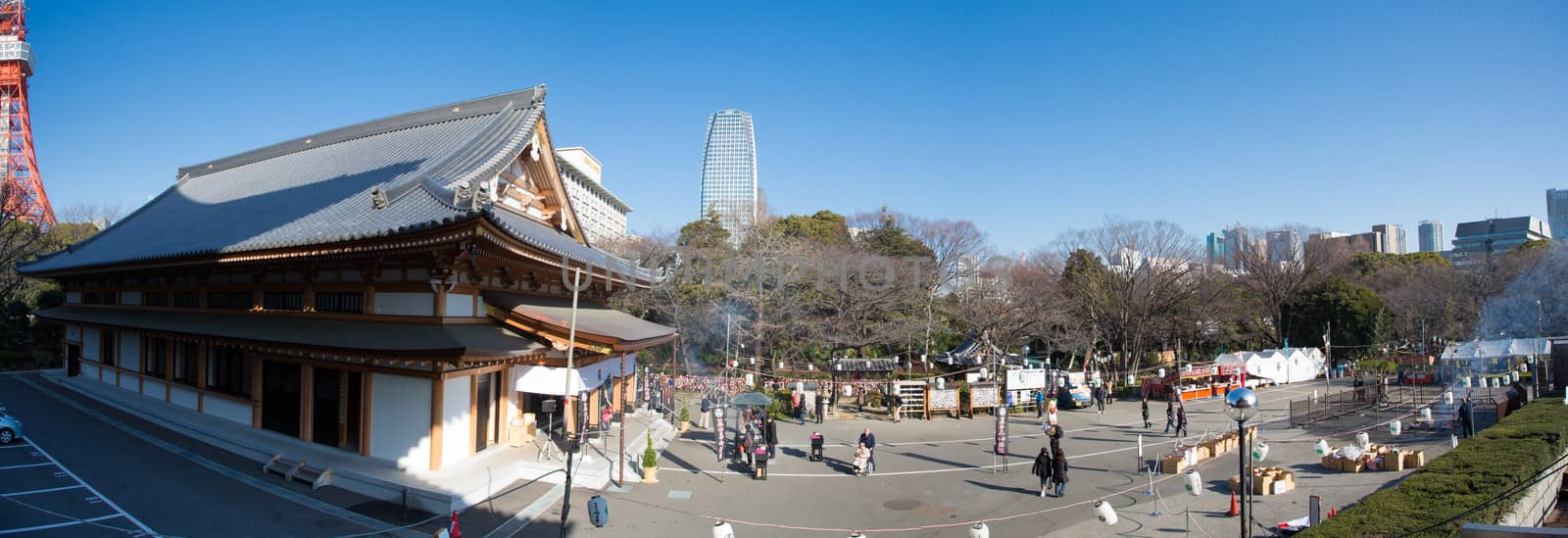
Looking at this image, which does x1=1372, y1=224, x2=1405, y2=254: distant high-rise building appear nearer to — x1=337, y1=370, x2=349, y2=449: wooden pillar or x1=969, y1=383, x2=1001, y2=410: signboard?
x1=969, y1=383, x2=1001, y2=410: signboard

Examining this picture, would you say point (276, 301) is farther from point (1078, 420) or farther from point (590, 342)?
point (1078, 420)

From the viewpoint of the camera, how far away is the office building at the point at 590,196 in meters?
91.7

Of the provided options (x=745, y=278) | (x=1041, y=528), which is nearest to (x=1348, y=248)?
(x=745, y=278)

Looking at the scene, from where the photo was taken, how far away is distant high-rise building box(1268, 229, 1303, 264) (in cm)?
5144

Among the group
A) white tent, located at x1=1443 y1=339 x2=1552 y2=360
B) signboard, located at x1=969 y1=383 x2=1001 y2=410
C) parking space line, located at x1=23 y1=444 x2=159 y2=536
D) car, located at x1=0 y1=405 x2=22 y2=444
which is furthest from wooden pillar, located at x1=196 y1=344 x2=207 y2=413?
white tent, located at x1=1443 y1=339 x2=1552 y2=360

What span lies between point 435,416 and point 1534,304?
59.8 m

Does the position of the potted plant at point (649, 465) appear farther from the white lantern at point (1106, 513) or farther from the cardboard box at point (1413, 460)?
the cardboard box at point (1413, 460)

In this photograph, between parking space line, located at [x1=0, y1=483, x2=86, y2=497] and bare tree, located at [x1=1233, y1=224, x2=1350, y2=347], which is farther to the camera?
bare tree, located at [x1=1233, y1=224, x2=1350, y2=347]

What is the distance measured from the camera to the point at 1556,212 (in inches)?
3625

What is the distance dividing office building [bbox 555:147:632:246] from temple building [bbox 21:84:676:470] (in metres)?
66.3

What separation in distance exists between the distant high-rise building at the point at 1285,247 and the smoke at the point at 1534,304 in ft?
36.1

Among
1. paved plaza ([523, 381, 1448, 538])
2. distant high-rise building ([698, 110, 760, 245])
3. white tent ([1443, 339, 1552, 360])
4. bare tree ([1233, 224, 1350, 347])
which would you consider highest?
distant high-rise building ([698, 110, 760, 245])

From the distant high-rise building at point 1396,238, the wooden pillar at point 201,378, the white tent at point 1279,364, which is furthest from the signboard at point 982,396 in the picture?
the distant high-rise building at point 1396,238

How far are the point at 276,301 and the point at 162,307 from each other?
6967 millimetres
